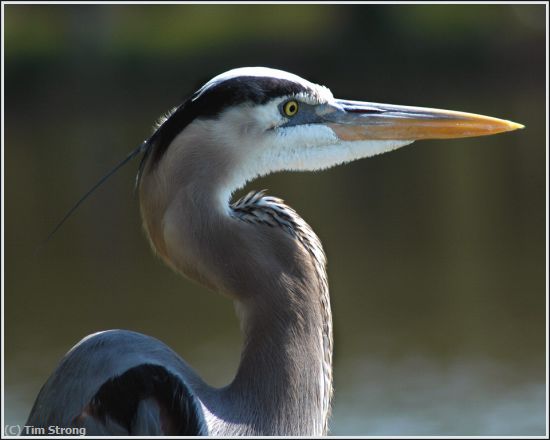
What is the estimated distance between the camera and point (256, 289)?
274 cm

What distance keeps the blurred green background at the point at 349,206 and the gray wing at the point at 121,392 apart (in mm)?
4178

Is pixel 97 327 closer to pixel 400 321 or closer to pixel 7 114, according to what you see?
pixel 400 321

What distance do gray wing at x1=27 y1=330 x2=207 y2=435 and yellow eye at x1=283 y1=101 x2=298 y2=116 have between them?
0.70 m

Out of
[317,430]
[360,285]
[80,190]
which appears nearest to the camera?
[317,430]

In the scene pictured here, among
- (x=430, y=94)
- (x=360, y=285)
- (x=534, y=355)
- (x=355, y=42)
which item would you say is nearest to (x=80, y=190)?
(x=360, y=285)

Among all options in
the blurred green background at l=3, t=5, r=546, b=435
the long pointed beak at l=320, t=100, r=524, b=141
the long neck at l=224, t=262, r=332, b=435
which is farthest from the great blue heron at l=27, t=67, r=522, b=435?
the blurred green background at l=3, t=5, r=546, b=435

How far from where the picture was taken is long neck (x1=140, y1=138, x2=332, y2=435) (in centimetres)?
271

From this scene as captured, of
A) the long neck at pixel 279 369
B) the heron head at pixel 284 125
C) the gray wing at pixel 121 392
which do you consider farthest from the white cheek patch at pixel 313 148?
the gray wing at pixel 121 392

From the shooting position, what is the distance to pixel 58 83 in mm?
19094

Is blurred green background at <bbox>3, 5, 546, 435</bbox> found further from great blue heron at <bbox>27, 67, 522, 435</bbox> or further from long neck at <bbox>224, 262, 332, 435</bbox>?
long neck at <bbox>224, 262, 332, 435</bbox>

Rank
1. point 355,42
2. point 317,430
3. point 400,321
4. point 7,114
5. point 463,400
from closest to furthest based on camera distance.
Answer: point 317,430 → point 463,400 → point 400,321 → point 7,114 → point 355,42

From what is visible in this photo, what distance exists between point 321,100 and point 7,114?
1559 centimetres

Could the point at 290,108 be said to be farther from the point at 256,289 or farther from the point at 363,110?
the point at 256,289

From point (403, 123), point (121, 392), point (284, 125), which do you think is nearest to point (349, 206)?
point (403, 123)
